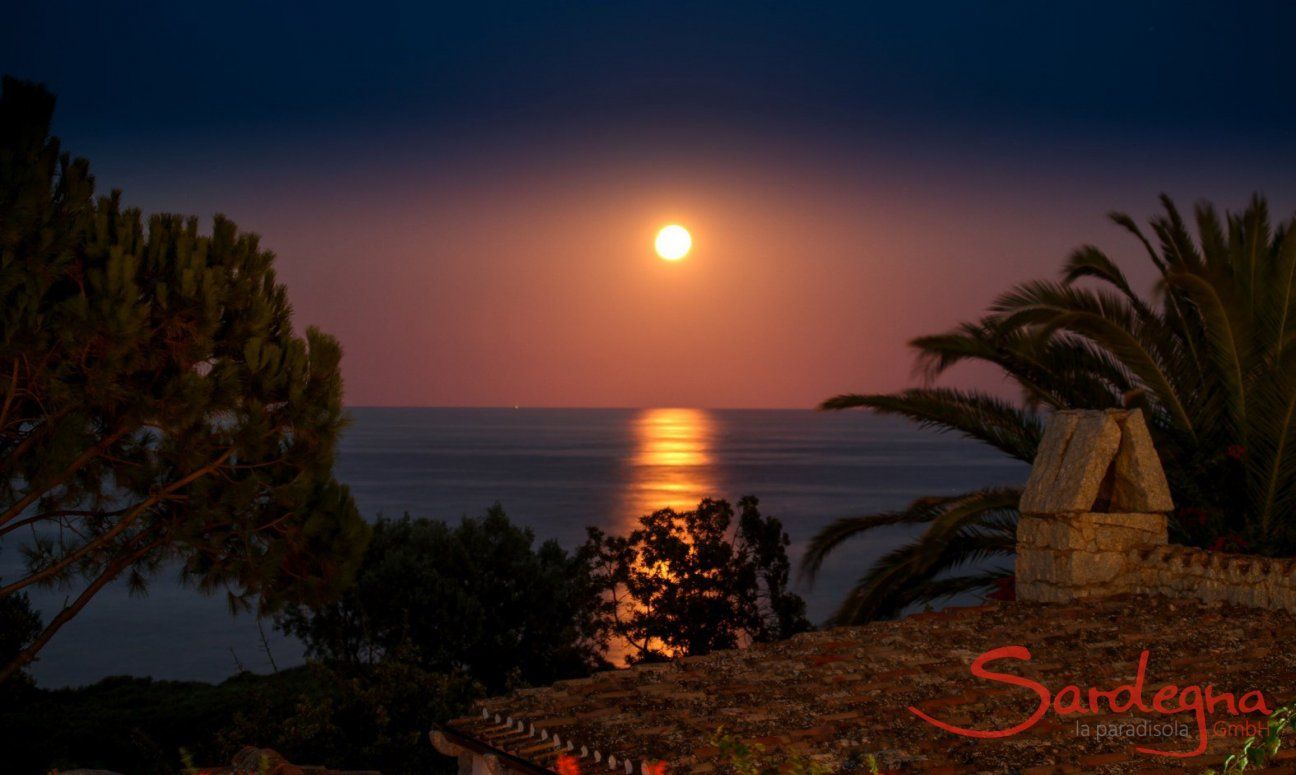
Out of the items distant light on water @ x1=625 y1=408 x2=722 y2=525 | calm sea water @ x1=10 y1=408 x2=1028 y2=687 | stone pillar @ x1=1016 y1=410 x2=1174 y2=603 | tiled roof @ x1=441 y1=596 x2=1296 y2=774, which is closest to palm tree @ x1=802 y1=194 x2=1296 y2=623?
stone pillar @ x1=1016 y1=410 x2=1174 y2=603

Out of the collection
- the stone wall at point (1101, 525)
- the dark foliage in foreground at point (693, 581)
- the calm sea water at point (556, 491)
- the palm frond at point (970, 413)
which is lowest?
the calm sea water at point (556, 491)

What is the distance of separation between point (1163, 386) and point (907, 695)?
7410 millimetres

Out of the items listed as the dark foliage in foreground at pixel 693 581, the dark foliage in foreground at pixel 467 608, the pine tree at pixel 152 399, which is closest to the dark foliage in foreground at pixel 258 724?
the dark foliage in foreground at pixel 467 608

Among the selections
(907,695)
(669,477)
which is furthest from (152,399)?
(669,477)

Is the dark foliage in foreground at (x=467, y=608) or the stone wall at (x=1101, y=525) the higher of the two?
the stone wall at (x=1101, y=525)

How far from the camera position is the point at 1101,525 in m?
8.90

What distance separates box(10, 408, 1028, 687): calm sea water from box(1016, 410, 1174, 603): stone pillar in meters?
12.6

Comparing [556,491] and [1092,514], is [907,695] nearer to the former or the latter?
[1092,514]

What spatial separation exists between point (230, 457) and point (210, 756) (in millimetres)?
3204

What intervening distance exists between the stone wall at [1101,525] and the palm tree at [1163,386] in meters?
1.92

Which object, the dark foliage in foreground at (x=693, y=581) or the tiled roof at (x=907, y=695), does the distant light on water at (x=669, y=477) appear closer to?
the dark foliage in foreground at (x=693, y=581)

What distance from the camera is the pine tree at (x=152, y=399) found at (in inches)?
425

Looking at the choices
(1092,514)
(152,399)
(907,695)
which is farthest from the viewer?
(152,399)

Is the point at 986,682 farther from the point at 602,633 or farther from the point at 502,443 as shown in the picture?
the point at 502,443
